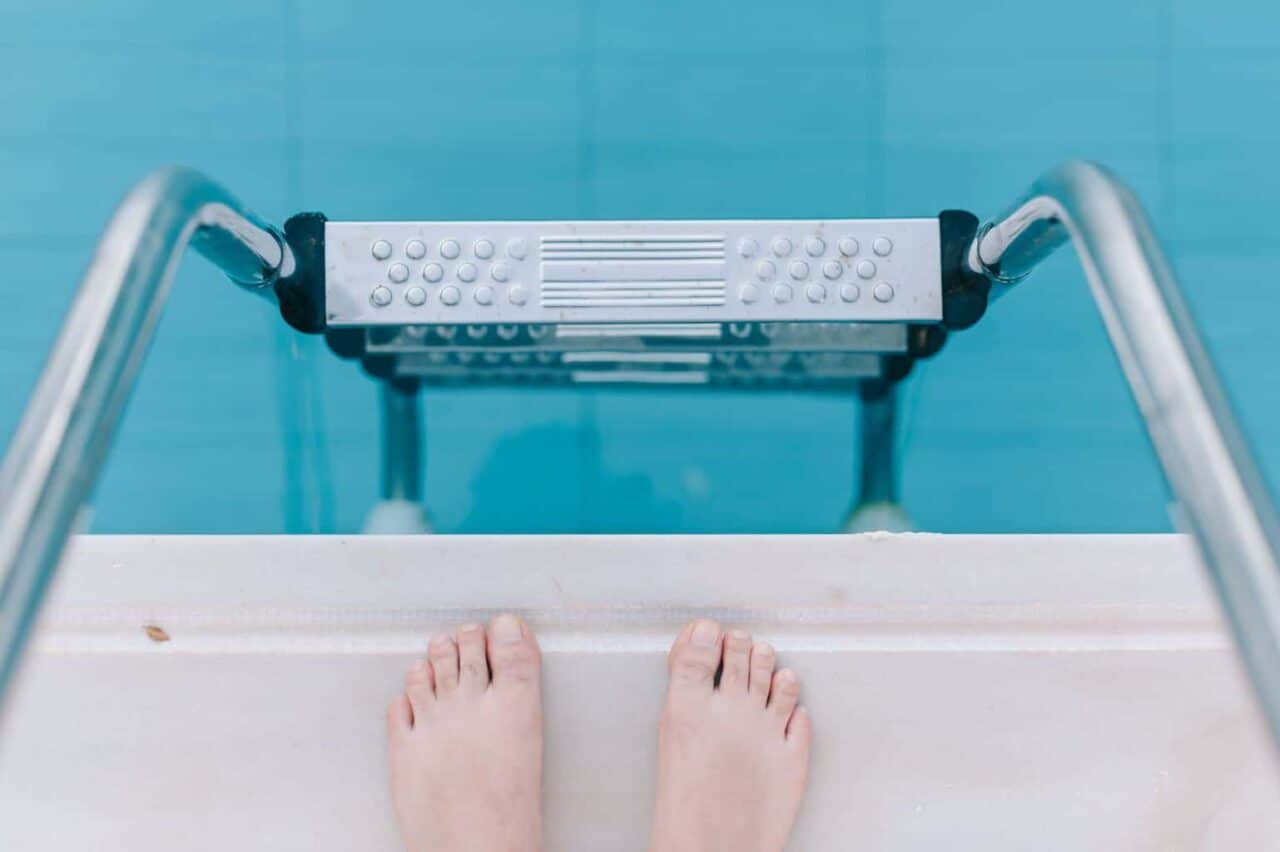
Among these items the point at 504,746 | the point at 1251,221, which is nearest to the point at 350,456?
the point at 504,746

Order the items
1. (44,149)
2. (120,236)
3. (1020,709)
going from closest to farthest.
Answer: (120,236)
(1020,709)
(44,149)

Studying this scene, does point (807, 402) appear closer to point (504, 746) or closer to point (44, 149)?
point (504, 746)

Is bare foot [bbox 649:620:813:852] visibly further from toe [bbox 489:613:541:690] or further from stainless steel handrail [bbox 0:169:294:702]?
stainless steel handrail [bbox 0:169:294:702]

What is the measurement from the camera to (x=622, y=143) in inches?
39.4

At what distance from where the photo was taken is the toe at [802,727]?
2.34ft

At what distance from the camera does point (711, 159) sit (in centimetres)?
100

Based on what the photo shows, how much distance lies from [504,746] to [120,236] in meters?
0.51

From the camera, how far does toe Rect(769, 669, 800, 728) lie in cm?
72

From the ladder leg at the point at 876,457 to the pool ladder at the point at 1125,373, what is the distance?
1.40ft

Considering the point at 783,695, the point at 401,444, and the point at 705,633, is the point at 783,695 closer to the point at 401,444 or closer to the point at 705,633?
the point at 705,633

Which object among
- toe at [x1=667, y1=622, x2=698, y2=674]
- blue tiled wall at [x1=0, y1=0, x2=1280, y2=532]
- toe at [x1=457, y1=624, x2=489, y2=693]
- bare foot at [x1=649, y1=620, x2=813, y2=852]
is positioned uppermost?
blue tiled wall at [x1=0, y1=0, x2=1280, y2=532]

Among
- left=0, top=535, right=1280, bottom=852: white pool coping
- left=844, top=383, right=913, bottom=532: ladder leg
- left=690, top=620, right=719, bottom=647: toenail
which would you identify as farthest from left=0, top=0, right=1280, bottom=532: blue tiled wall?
left=690, top=620, right=719, bottom=647: toenail

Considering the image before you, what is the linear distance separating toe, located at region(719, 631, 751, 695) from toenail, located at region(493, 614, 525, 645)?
7.1 inches

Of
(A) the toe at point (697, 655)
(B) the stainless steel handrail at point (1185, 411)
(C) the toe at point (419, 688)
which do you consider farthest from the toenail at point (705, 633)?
(B) the stainless steel handrail at point (1185, 411)
